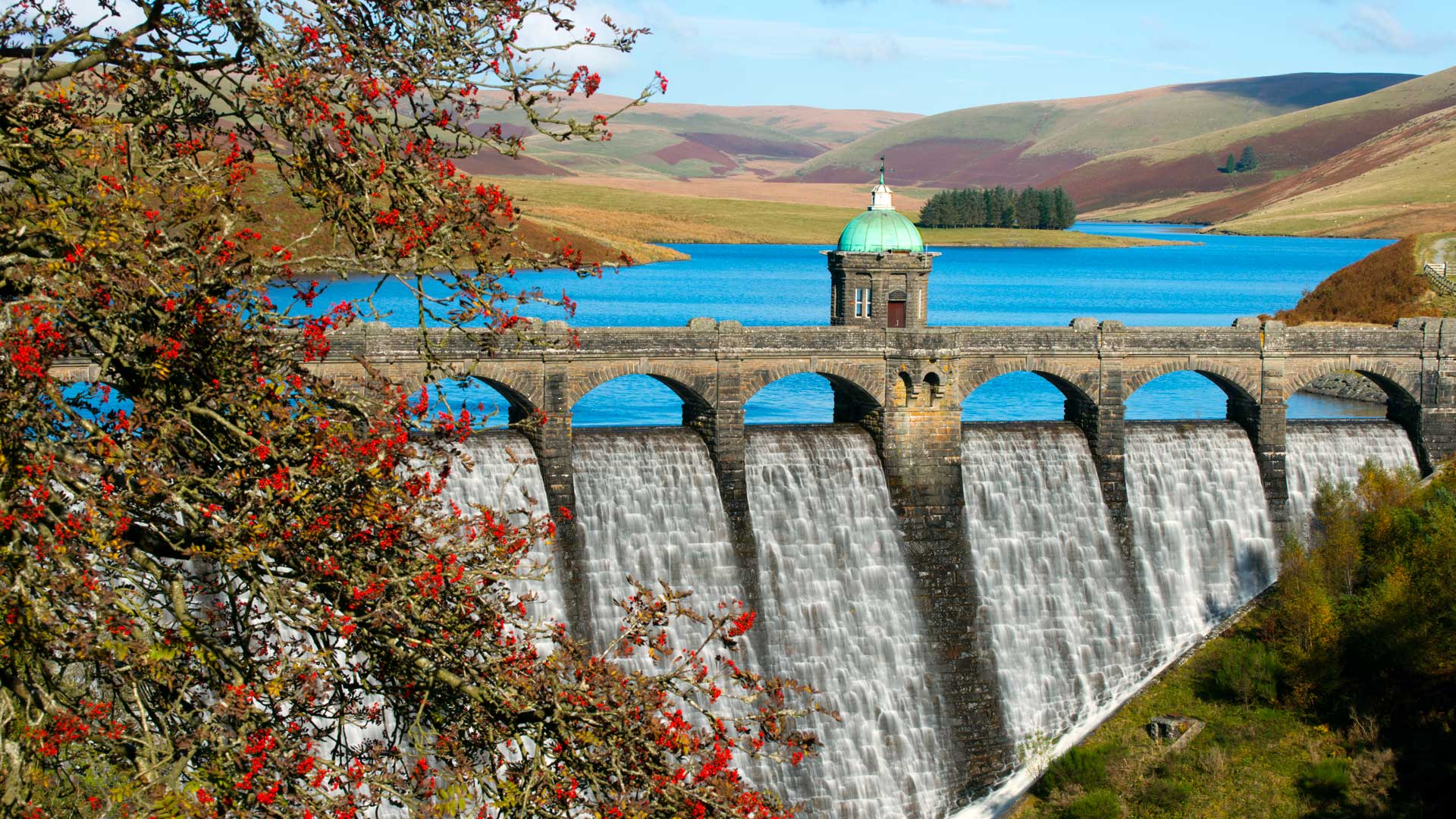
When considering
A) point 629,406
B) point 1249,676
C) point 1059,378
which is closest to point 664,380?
point 1059,378

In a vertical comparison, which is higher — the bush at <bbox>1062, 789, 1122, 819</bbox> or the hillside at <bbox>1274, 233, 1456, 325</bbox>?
the hillside at <bbox>1274, 233, 1456, 325</bbox>

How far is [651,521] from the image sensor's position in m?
45.1

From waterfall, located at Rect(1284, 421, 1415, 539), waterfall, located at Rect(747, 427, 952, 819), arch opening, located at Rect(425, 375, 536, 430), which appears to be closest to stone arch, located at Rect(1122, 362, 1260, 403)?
waterfall, located at Rect(1284, 421, 1415, 539)

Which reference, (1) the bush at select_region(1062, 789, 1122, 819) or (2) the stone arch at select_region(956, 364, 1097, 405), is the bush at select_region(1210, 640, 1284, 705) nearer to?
(1) the bush at select_region(1062, 789, 1122, 819)

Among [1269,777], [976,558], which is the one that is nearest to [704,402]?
[976,558]

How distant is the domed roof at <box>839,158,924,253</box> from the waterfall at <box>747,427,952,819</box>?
7178mm

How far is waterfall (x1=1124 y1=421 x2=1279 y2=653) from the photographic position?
51844 millimetres

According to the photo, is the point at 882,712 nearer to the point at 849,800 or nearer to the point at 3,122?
the point at 849,800

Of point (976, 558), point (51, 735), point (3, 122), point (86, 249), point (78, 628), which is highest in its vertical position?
point (3, 122)

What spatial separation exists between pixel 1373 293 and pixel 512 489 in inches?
2693

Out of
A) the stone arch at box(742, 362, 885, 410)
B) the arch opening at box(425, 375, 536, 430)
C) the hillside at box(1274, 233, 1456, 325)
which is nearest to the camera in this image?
the arch opening at box(425, 375, 536, 430)

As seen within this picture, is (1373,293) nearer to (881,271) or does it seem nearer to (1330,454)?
(1330,454)

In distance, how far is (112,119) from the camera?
13.1 meters

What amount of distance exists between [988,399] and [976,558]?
35.5 m
